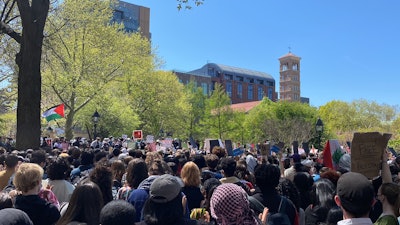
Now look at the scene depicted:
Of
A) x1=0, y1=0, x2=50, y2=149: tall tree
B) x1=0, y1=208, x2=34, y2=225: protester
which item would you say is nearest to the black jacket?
x1=0, y1=208, x2=34, y2=225: protester

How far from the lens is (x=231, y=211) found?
3381 millimetres

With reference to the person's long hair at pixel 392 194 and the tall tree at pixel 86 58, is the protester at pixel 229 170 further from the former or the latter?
the tall tree at pixel 86 58

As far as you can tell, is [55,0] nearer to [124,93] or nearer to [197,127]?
[124,93]

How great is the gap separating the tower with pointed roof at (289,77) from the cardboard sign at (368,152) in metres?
137

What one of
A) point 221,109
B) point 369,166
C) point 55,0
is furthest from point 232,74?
point 369,166

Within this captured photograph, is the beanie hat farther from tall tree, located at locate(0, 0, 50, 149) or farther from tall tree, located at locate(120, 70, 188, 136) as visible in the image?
tall tree, located at locate(120, 70, 188, 136)

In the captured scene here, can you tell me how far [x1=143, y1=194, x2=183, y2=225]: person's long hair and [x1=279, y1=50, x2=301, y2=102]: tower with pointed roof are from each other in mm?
138675

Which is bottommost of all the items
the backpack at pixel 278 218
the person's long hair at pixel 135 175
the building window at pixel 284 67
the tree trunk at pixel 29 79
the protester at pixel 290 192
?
the backpack at pixel 278 218

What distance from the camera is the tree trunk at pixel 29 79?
13984 mm

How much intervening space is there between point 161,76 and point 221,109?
19627 mm

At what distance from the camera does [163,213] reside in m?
3.33

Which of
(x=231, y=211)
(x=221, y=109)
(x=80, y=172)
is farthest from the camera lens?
(x=221, y=109)

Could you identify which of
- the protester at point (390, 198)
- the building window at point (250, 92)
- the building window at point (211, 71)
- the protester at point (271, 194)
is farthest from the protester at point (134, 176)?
the building window at point (250, 92)

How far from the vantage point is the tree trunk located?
13984 mm
